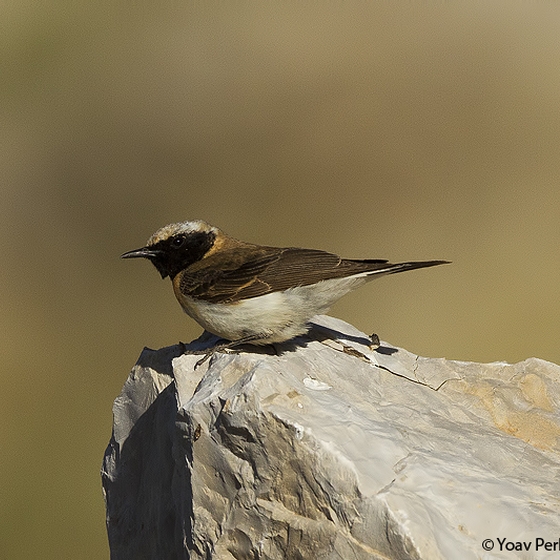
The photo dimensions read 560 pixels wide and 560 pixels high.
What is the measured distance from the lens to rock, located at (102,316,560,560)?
4.36 m

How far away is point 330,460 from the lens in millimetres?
4508

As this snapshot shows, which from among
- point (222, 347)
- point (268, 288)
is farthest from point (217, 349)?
point (268, 288)

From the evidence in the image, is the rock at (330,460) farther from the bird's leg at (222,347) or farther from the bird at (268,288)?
the bird at (268,288)

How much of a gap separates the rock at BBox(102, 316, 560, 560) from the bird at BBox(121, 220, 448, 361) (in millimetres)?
209

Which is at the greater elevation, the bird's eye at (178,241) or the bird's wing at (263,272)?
the bird's eye at (178,241)

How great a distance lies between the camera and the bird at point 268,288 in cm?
623

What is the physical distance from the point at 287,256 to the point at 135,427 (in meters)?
1.68

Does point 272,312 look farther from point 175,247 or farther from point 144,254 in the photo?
point 144,254

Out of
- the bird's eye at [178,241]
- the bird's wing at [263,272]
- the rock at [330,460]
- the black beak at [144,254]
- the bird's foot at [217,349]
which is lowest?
the rock at [330,460]

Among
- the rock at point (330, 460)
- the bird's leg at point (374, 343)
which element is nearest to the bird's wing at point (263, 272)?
the rock at point (330, 460)

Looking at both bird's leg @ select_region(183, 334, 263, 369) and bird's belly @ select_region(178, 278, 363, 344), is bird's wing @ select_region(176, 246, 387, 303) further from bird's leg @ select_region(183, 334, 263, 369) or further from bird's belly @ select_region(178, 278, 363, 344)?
bird's leg @ select_region(183, 334, 263, 369)

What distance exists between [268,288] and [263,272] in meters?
0.18

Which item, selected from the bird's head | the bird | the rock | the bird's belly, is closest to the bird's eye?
the bird's head

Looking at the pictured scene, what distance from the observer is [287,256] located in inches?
261
